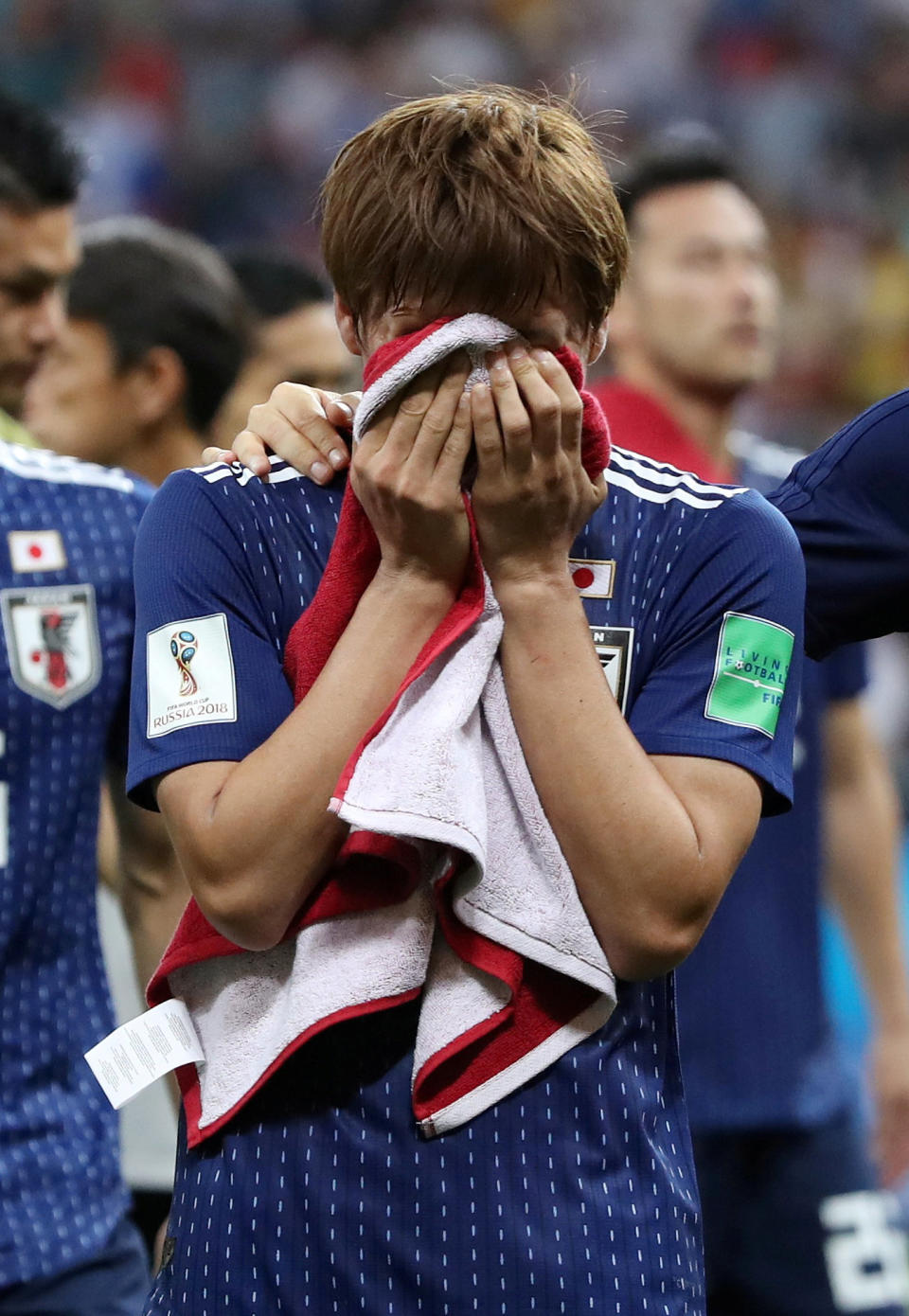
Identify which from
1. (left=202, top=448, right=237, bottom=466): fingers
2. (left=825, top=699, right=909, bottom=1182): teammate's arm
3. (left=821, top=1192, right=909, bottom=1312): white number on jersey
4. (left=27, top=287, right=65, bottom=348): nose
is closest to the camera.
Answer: (left=202, top=448, right=237, bottom=466): fingers

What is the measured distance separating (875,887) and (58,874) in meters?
2.10

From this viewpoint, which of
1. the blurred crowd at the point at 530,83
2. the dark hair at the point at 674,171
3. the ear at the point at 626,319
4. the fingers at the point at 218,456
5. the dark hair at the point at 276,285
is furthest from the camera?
the blurred crowd at the point at 530,83

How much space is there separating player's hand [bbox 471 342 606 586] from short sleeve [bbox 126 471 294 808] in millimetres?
220

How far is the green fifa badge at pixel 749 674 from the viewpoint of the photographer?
156cm

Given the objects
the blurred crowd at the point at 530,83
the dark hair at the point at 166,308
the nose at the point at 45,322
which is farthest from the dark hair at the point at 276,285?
the blurred crowd at the point at 530,83

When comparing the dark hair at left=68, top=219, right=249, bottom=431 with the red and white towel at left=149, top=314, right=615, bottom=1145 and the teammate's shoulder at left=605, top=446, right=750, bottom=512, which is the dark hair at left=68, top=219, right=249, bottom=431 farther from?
the red and white towel at left=149, top=314, right=615, bottom=1145

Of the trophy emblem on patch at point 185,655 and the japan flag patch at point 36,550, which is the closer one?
the trophy emblem on patch at point 185,655

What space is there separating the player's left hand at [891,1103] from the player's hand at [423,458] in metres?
2.65

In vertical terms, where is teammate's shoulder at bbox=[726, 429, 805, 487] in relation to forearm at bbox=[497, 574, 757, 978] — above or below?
above

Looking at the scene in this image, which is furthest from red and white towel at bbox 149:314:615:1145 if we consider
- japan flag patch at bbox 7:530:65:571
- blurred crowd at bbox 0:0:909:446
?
blurred crowd at bbox 0:0:909:446

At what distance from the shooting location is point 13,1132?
7.24 ft

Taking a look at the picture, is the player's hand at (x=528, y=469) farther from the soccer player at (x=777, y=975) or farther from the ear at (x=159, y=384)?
the ear at (x=159, y=384)

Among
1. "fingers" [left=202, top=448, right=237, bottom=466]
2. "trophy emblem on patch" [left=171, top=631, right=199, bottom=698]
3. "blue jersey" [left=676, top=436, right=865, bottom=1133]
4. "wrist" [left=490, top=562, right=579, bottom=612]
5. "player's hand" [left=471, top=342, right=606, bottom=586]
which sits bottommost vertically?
"blue jersey" [left=676, top=436, right=865, bottom=1133]

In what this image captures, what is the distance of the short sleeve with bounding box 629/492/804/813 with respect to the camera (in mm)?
1553
